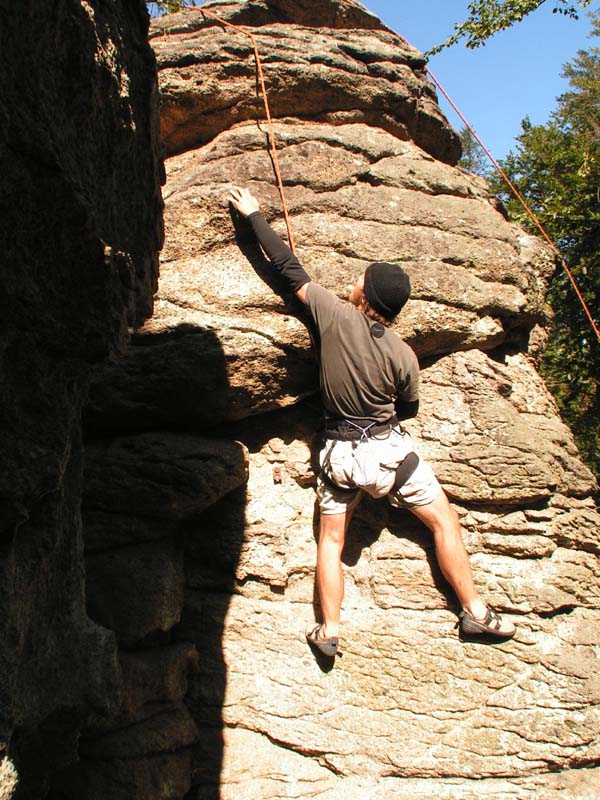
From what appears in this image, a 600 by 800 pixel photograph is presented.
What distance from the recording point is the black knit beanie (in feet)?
14.6

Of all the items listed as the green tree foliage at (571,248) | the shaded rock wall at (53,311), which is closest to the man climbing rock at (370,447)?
the shaded rock wall at (53,311)

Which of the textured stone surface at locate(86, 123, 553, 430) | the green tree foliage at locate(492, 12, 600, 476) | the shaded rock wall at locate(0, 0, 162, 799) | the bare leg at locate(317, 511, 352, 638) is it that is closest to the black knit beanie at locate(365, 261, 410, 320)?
the textured stone surface at locate(86, 123, 553, 430)

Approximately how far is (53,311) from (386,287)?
246cm

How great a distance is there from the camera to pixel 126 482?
4.48m

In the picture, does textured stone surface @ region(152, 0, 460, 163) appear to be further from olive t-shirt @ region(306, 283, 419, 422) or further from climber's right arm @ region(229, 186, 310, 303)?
olive t-shirt @ region(306, 283, 419, 422)

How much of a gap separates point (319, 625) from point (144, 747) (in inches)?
48.5

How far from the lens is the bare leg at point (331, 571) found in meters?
4.45

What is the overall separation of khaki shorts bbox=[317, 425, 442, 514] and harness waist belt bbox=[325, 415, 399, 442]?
0.03 m

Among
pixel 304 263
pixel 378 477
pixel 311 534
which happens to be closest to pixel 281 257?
pixel 304 263

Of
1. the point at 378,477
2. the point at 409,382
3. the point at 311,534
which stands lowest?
the point at 311,534

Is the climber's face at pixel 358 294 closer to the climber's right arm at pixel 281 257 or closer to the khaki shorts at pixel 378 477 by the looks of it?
the climber's right arm at pixel 281 257

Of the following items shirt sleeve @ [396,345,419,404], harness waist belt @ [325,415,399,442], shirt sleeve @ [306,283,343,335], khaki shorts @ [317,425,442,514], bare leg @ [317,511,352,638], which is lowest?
bare leg @ [317,511,352,638]

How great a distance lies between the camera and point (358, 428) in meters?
4.48

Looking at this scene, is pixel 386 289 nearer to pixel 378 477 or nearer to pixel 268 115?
pixel 378 477
